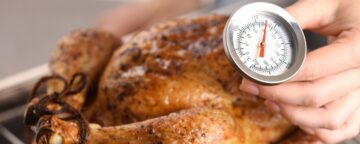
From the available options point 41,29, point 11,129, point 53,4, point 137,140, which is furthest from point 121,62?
point 53,4

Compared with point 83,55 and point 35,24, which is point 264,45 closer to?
point 83,55

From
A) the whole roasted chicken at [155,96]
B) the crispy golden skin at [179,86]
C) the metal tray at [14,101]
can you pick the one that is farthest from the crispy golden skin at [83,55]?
the metal tray at [14,101]

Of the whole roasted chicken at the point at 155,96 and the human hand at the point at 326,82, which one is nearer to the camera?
the human hand at the point at 326,82

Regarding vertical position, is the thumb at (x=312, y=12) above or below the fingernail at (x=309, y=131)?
above

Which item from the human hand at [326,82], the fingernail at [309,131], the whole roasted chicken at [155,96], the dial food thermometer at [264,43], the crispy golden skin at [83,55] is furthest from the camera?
the crispy golden skin at [83,55]

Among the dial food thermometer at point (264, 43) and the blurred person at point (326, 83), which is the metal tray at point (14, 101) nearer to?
the blurred person at point (326, 83)

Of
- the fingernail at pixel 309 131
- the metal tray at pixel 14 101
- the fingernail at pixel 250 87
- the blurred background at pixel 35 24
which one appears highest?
the fingernail at pixel 250 87

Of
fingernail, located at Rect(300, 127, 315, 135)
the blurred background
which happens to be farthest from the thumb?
the blurred background

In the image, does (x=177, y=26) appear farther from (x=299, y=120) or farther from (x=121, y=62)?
(x=299, y=120)
